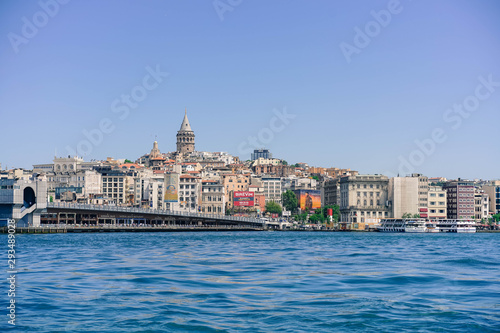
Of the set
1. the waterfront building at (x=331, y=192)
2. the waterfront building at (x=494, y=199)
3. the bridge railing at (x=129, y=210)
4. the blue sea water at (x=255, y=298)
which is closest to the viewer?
the blue sea water at (x=255, y=298)

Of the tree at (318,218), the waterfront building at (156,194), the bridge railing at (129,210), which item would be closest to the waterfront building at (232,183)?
the waterfront building at (156,194)

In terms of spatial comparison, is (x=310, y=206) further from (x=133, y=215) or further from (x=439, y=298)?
(x=439, y=298)

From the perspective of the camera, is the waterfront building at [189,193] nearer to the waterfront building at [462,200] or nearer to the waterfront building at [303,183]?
the waterfront building at [303,183]

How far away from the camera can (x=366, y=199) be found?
143625 mm

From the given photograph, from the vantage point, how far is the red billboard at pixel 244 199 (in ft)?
471

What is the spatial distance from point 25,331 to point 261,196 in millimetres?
140672

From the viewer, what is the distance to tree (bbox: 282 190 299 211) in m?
156

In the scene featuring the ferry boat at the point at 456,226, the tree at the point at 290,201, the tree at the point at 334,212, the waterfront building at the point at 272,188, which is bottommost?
the ferry boat at the point at 456,226

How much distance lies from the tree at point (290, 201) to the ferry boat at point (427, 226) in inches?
1217

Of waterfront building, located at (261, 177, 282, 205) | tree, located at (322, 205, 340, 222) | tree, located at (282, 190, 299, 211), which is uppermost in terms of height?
waterfront building, located at (261, 177, 282, 205)

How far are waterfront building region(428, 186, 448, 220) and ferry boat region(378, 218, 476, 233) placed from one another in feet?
31.2

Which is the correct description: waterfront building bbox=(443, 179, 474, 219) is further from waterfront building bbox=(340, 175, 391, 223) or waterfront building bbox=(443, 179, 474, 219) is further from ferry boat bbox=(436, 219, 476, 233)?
waterfront building bbox=(340, 175, 391, 223)

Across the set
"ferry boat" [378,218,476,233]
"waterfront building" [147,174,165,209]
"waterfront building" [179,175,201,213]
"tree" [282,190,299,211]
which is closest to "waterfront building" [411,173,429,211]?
"ferry boat" [378,218,476,233]

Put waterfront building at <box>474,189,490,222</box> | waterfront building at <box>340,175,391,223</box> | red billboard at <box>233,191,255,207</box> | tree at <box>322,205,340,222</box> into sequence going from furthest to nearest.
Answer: tree at <box>322,205,340,222</box>
red billboard at <box>233,191,255,207</box>
waterfront building at <box>474,189,490,222</box>
waterfront building at <box>340,175,391,223</box>
